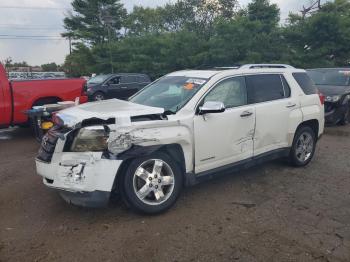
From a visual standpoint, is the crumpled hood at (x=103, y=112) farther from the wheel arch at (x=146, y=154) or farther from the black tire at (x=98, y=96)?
the black tire at (x=98, y=96)

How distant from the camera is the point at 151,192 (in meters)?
3.95

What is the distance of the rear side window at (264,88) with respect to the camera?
4.97m

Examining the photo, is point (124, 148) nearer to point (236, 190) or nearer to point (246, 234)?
point (246, 234)

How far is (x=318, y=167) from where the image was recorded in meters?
5.95

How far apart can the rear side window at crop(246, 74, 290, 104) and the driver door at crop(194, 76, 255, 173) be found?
0.13 metres

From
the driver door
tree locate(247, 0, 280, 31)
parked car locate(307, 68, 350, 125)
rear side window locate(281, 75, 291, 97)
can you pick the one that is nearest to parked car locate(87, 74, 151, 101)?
parked car locate(307, 68, 350, 125)

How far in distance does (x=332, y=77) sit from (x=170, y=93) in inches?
319

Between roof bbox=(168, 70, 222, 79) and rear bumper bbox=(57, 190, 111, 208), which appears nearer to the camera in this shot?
rear bumper bbox=(57, 190, 111, 208)

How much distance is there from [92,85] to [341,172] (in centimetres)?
1327

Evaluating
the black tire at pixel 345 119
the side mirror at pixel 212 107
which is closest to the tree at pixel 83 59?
the black tire at pixel 345 119

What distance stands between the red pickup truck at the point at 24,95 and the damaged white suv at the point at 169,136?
3.87 m

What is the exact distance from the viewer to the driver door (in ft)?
14.0

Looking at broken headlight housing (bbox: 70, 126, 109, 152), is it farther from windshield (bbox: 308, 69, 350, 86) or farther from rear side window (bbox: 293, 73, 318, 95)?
windshield (bbox: 308, 69, 350, 86)

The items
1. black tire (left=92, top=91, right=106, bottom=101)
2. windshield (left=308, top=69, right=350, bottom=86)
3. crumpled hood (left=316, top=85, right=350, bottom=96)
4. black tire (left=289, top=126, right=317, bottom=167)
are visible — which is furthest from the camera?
black tire (left=92, top=91, right=106, bottom=101)
